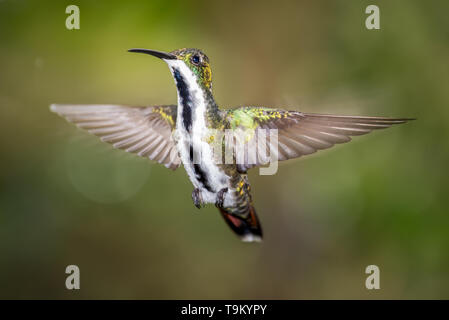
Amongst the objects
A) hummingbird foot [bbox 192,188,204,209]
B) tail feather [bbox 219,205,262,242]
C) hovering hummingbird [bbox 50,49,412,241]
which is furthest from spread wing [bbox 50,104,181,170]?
tail feather [bbox 219,205,262,242]

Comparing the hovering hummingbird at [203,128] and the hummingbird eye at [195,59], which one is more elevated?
the hummingbird eye at [195,59]

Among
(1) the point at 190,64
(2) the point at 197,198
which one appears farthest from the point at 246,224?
(1) the point at 190,64

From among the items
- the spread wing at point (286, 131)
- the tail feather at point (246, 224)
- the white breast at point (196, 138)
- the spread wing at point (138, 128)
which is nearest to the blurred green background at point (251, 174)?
the tail feather at point (246, 224)

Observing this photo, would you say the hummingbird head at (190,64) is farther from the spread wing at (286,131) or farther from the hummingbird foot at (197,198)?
the hummingbird foot at (197,198)

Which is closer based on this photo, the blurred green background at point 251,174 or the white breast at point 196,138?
the white breast at point 196,138

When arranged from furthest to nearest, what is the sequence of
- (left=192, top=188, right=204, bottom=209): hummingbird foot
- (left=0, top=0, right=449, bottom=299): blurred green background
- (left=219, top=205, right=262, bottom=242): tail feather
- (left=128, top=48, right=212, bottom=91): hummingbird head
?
1. (left=0, top=0, right=449, bottom=299): blurred green background
2. (left=219, top=205, right=262, bottom=242): tail feather
3. (left=192, top=188, right=204, bottom=209): hummingbird foot
4. (left=128, top=48, right=212, bottom=91): hummingbird head

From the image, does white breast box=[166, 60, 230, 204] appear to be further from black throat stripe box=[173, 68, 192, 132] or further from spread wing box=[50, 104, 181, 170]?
spread wing box=[50, 104, 181, 170]

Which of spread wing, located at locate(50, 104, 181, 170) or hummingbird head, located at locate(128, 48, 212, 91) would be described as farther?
spread wing, located at locate(50, 104, 181, 170)
